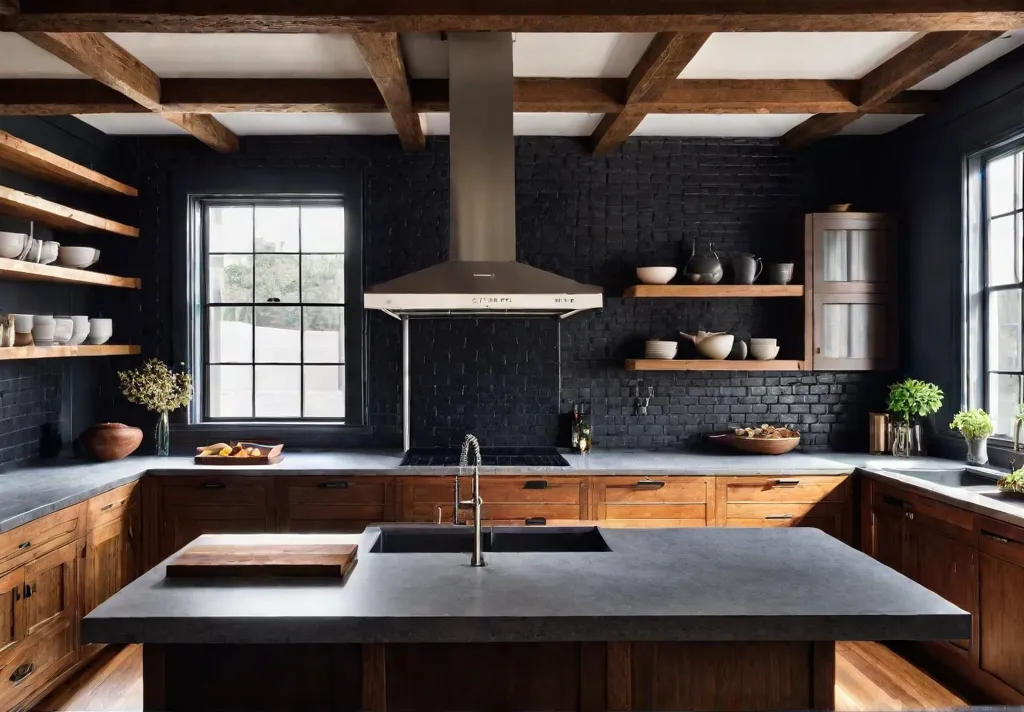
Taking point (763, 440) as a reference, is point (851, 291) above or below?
above

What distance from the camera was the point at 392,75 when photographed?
3516 mm

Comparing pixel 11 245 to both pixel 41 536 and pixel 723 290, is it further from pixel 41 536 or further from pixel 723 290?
pixel 723 290

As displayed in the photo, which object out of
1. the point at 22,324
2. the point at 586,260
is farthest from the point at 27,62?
the point at 586,260

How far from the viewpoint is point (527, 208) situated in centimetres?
516

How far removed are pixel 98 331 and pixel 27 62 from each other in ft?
5.28

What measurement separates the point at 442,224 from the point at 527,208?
598mm

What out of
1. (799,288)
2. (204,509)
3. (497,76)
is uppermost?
(497,76)

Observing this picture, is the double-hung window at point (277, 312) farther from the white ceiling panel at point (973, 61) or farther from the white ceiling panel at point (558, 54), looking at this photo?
the white ceiling panel at point (973, 61)

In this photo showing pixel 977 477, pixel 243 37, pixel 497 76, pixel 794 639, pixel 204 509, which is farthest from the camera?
pixel 204 509

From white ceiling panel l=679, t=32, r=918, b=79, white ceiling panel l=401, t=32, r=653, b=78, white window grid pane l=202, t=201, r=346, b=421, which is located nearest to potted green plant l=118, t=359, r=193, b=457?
white window grid pane l=202, t=201, r=346, b=421

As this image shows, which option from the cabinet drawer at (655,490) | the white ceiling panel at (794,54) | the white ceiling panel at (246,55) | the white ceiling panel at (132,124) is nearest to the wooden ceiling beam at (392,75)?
the white ceiling panel at (246,55)

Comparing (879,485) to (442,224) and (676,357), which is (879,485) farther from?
(442,224)

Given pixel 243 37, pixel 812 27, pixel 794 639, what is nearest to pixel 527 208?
pixel 243 37

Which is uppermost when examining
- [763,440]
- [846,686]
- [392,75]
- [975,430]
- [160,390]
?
Answer: [392,75]
